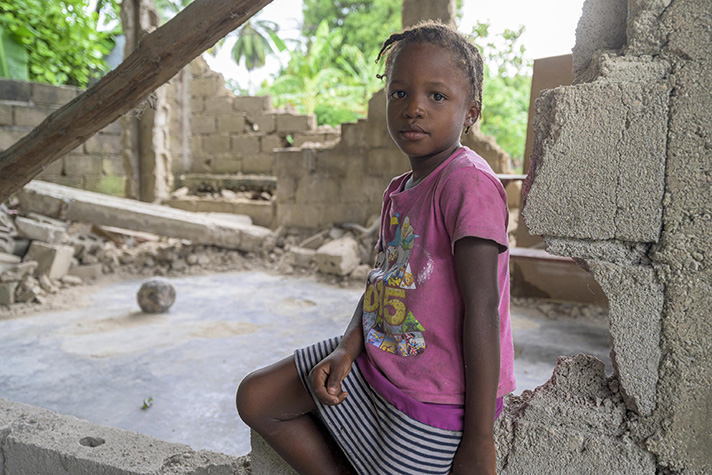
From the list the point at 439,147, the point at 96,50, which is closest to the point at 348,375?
the point at 439,147

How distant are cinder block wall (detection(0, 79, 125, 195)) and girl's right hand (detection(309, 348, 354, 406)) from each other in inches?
360

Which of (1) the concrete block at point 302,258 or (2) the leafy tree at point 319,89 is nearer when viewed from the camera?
(1) the concrete block at point 302,258

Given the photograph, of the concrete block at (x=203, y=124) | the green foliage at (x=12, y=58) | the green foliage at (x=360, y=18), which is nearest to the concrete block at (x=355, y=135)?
the concrete block at (x=203, y=124)

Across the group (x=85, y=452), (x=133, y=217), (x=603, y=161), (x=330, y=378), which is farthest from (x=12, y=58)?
(x=603, y=161)

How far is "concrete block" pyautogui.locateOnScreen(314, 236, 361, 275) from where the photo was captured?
21.2ft

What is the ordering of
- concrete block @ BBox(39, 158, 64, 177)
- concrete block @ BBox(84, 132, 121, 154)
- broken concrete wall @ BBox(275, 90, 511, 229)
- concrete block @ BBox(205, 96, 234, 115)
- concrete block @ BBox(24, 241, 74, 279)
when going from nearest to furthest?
concrete block @ BBox(24, 241, 74, 279)
broken concrete wall @ BBox(275, 90, 511, 229)
concrete block @ BBox(39, 158, 64, 177)
concrete block @ BBox(84, 132, 121, 154)
concrete block @ BBox(205, 96, 234, 115)

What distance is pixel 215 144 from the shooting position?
1091cm

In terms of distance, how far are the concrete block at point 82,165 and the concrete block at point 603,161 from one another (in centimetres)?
998

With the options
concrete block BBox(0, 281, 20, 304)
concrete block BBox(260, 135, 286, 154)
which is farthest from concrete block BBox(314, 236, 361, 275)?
concrete block BBox(260, 135, 286, 154)

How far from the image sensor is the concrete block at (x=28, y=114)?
8.82 m

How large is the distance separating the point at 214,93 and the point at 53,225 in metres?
5.57

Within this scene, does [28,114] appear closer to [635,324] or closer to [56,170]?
[56,170]

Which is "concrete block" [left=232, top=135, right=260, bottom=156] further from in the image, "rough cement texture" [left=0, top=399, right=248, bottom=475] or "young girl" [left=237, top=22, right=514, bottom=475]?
"young girl" [left=237, top=22, right=514, bottom=475]

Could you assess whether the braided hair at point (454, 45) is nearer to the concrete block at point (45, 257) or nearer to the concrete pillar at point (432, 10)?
the concrete pillar at point (432, 10)
